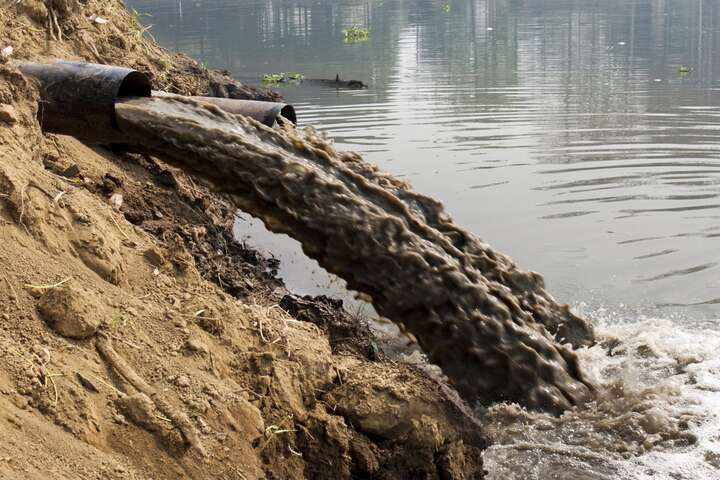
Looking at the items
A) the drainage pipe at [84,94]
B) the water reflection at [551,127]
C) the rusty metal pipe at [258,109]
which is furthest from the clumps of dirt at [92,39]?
the water reflection at [551,127]

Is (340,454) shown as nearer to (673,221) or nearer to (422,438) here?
(422,438)

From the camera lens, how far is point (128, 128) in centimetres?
672

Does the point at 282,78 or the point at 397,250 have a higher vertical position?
the point at 282,78

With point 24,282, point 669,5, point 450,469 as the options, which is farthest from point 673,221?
point 669,5

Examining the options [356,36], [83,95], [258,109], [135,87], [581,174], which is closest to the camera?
[83,95]

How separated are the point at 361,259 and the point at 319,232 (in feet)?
1.12

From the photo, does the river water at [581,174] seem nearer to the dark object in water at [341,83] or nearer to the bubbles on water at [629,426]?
the bubbles on water at [629,426]

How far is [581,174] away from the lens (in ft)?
37.8

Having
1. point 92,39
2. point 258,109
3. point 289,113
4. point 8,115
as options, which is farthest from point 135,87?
point 92,39

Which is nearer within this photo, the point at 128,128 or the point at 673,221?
the point at 128,128

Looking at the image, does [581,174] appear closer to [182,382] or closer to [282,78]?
[182,382]

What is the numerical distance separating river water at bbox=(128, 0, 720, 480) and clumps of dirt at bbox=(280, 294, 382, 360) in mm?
939

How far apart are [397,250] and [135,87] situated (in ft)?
8.11

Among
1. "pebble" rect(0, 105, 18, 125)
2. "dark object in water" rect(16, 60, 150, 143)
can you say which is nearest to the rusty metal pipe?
"dark object in water" rect(16, 60, 150, 143)
